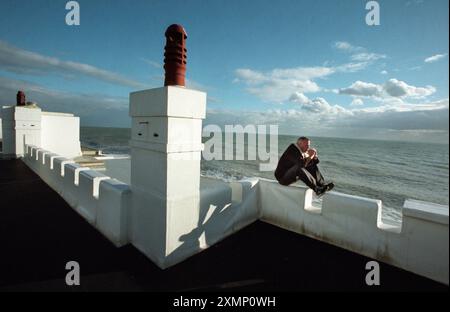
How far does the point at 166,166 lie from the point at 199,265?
154cm

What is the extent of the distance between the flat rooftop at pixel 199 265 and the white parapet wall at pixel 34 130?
11842 mm

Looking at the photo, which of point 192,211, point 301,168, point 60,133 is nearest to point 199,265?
point 192,211

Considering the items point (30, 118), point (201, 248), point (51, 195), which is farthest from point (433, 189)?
point (30, 118)

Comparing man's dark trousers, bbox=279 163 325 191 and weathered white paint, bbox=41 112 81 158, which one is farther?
weathered white paint, bbox=41 112 81 158

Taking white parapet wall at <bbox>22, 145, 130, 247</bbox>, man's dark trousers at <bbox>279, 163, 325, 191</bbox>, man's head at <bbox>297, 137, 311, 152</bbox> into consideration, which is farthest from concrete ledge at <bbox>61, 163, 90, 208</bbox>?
man's head at <bbox>297, 137, 311, 152</bbox>

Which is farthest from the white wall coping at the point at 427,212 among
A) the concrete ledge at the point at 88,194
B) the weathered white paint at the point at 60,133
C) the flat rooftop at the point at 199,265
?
the weathered white paint at the point at 60,133

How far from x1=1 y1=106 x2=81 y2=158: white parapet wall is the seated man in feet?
50.9

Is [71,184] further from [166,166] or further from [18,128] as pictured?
[18,128]

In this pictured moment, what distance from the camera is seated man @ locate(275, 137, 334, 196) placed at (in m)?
4.59

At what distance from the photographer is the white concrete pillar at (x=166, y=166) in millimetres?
3146

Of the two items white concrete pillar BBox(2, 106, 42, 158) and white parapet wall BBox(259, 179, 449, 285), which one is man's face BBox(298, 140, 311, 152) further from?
white concrete pillar BBox(2, 106, 42, 158)

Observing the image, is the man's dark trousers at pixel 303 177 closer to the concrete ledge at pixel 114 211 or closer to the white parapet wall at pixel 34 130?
the concrete ledge at pixel 114 211

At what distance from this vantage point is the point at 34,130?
14.1 meters
